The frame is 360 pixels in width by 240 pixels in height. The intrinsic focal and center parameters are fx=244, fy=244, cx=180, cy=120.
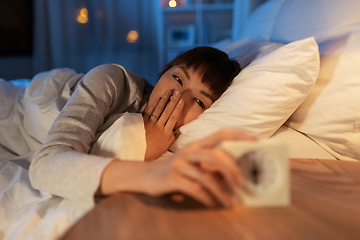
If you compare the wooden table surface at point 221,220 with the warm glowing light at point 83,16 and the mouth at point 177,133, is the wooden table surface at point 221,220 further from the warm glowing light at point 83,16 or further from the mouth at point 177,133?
the warm glowing light at point 83,16

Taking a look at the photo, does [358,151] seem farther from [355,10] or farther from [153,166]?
[153,166]

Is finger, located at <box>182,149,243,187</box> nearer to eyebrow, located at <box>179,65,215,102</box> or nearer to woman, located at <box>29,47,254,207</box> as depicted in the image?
woman, located at <box>29,47,254,207</box>

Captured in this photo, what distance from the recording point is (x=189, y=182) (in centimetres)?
39

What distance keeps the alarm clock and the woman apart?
0.06ft

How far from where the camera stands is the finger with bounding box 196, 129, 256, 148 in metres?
0.38

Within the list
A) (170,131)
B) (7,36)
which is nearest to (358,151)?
(170,131)

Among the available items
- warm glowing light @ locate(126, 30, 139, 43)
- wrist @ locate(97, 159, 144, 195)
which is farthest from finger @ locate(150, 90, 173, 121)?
warm glowing light @ locate(126, 30, 139, 43)

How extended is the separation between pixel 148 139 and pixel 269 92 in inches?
15.1

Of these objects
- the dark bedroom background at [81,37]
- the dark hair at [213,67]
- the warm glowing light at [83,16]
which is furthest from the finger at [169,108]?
the warm glowing light at [83,16]

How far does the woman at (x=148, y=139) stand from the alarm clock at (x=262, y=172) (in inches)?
0.8

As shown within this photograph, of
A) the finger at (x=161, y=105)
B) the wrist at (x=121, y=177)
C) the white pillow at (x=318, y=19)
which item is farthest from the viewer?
the finger at (x=161, y=105)

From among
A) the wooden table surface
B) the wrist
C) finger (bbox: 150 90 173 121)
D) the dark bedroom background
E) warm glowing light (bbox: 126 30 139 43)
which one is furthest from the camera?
warm glowing light (bbox: 126 30 139 43)

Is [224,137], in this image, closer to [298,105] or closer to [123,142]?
[123,142]

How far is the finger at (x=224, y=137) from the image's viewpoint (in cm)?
38
